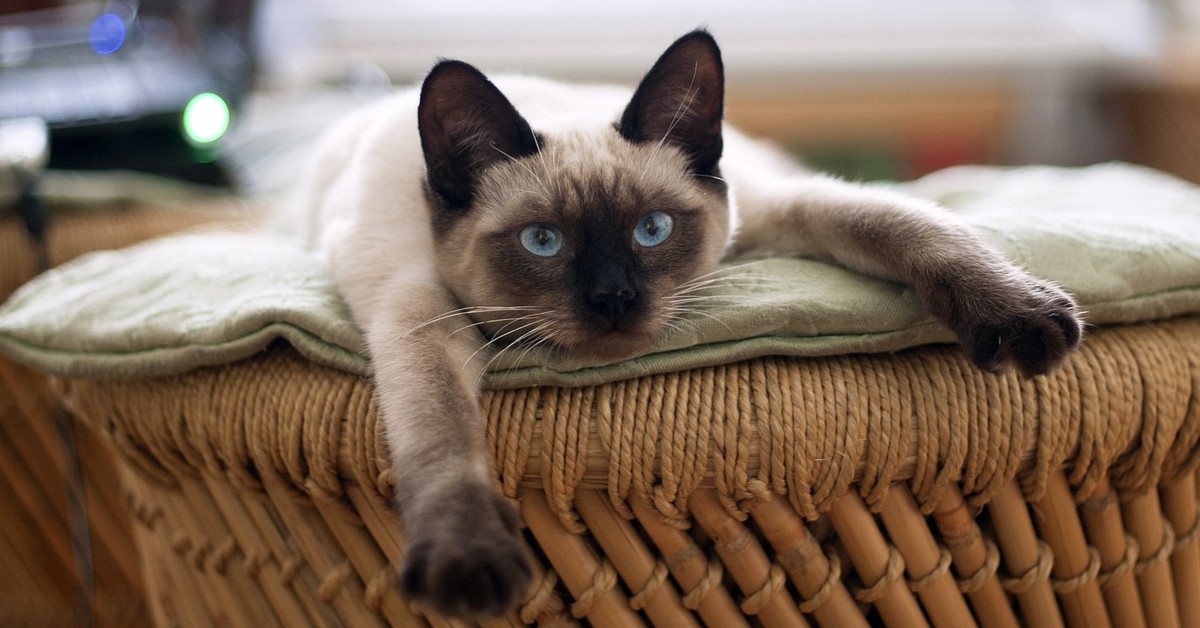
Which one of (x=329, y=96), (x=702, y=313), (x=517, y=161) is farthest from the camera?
(x=329, y=96)

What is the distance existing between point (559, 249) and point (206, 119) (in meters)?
1.32

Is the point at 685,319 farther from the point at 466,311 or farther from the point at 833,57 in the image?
the point at 833,57

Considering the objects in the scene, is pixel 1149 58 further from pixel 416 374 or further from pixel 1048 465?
pixel 416 374

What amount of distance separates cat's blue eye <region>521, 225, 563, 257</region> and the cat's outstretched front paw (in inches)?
16.4

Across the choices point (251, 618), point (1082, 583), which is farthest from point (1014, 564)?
point (251, 618)

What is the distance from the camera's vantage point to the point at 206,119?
6.62ft

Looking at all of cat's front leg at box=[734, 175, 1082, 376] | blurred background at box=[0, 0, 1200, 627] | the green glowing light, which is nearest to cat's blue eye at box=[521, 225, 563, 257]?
cat's front leg at box=[734, 175, 1082, 376]

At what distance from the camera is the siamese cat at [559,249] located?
89 cm

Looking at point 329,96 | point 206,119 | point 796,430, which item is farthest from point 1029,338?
point 329,96

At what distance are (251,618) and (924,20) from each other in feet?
10.9

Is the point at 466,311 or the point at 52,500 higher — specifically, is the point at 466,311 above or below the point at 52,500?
above

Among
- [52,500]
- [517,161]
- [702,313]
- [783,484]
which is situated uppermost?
[517,161]

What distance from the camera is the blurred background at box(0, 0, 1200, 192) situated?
8.91 feet

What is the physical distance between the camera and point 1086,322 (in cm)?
99
